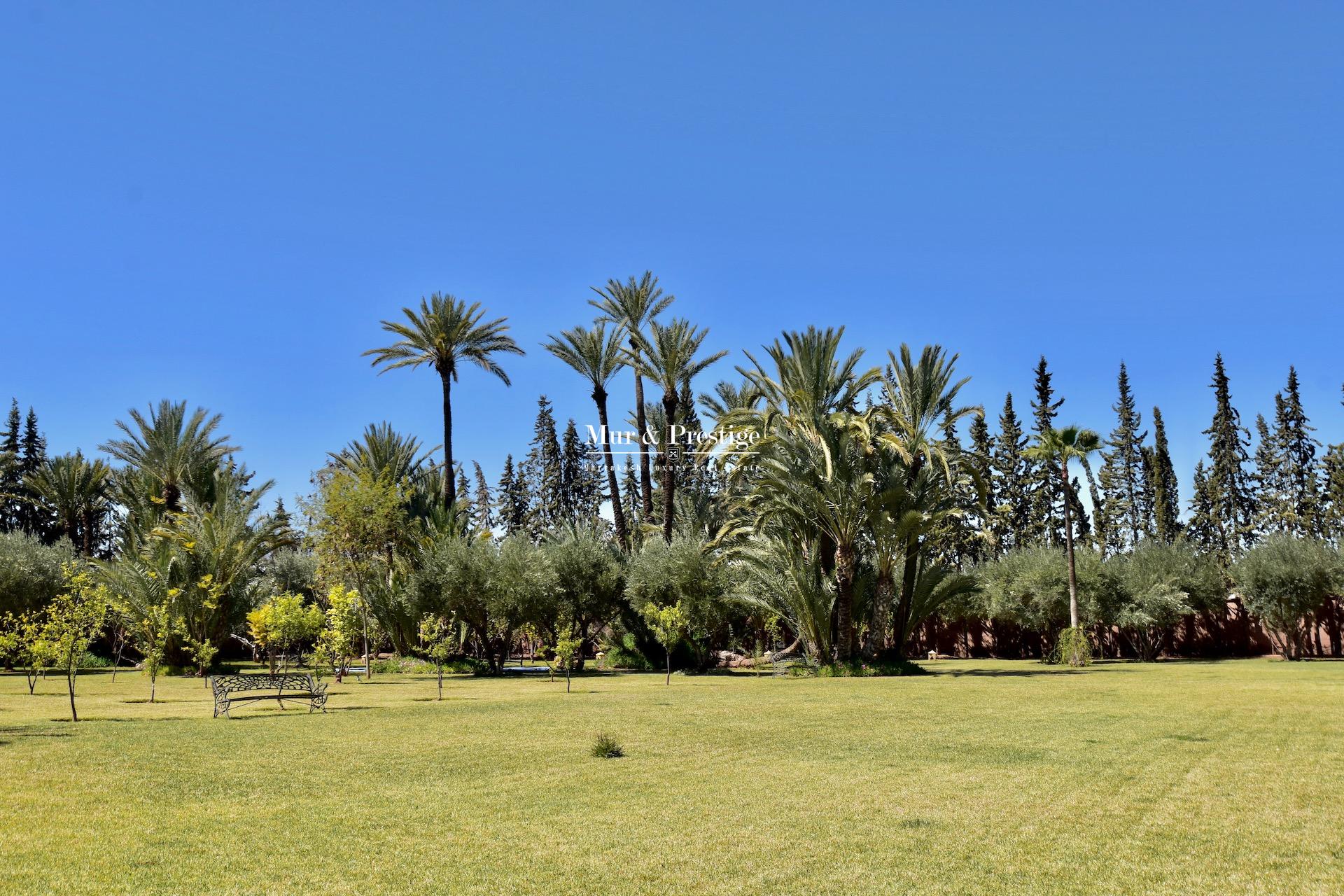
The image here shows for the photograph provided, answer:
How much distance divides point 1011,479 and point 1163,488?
12.2m

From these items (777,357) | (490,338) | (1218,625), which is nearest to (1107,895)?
(777,357)

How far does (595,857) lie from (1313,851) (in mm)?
5362

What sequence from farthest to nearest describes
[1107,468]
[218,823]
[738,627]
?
[1107,468] < [738,627] < [218,823]

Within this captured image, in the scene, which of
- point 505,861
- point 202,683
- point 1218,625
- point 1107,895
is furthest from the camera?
point 1218,625

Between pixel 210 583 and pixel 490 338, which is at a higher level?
pixel 490 338

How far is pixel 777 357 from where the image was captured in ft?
103

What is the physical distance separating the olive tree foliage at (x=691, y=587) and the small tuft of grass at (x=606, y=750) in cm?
2192

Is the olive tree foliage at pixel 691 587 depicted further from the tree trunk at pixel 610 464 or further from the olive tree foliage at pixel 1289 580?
the olive tree foliage at pixel 1289 580

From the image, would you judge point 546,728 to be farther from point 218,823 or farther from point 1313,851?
point 1313,851

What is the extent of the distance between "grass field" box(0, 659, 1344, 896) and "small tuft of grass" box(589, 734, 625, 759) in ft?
0.58

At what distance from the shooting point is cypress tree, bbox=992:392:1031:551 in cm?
7412

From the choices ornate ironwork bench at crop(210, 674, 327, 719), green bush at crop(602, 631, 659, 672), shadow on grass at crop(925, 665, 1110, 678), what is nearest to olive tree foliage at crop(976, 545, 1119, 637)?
shadow on grass at crop(925, 665, 1110, 678)

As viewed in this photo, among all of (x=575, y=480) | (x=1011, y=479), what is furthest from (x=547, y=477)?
(x=1011, y=479)

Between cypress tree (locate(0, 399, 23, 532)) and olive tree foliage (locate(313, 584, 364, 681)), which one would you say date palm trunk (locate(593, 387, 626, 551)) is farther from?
cypress tree (locate(0, 399, 23, 532))
